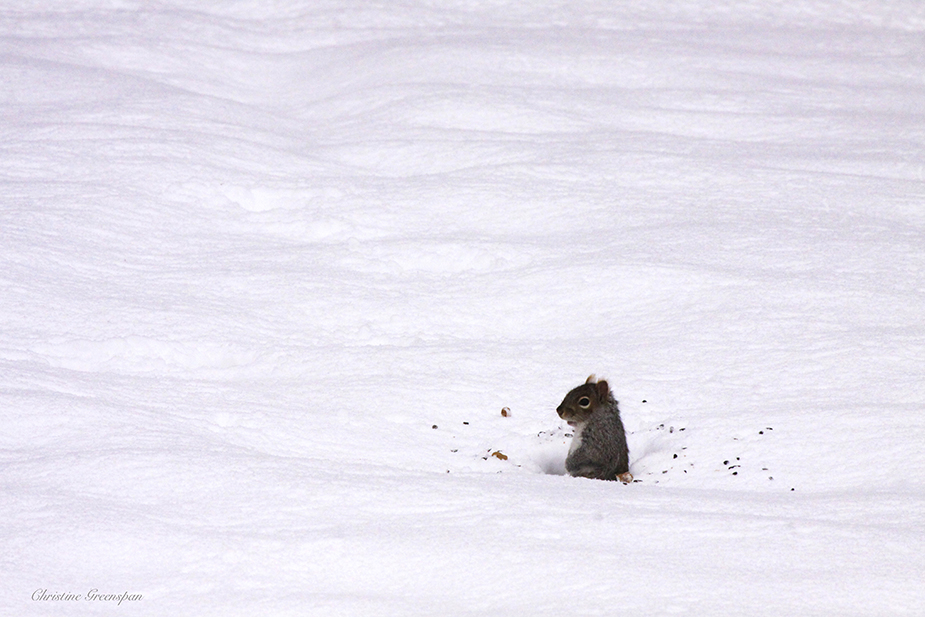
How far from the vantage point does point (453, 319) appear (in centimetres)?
513

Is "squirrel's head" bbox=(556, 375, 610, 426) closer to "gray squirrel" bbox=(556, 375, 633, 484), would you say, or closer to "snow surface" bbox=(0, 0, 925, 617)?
"gray squirrel" bbox=(556, 375, 633, 484)

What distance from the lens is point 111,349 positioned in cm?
463

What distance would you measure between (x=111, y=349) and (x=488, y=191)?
119 inches

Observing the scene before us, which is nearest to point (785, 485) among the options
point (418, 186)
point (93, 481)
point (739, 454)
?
point (739, 454)

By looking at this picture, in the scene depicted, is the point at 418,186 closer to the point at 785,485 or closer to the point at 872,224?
the point at 872,224

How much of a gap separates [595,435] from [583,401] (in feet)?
0.62

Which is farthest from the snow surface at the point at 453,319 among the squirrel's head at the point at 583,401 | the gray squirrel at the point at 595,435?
the squirrel's head at the point at 583,401

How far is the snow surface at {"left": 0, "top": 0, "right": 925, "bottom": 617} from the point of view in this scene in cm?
301

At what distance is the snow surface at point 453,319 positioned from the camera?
9.87ft

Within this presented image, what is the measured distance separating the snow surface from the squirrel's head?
28 cm

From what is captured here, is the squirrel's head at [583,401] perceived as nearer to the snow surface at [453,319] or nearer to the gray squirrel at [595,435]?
the gray squirrel at [595,435]

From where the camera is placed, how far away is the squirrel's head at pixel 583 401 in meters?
3.98

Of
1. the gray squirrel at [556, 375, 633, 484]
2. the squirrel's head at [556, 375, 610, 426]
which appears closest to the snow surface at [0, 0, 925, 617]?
the gray squirrel at [556, 375, 633, 484]

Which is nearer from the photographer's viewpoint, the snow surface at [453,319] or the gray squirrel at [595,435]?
the snow surface at [453,319]
